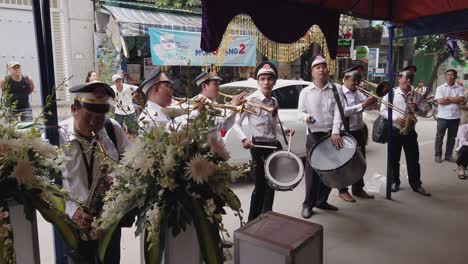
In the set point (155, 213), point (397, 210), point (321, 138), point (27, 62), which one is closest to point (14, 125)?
point (155, 213)

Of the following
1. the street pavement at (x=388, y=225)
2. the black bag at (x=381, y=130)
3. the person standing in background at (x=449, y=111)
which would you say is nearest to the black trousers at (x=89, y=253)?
the street pavement at (x=388, y=225)

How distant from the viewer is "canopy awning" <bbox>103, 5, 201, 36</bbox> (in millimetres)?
9102

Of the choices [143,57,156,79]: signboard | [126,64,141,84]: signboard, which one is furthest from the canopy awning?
[126,64,141,84]: signboard

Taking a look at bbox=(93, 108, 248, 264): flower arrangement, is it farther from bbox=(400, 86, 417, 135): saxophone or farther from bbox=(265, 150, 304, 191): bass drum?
bbox=(400, 86, 417, 135): saxophone

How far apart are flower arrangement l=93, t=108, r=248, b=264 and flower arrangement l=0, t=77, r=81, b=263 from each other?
176 mm

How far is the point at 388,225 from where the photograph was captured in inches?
159

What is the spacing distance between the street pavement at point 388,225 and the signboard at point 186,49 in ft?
15.3

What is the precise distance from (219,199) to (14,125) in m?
0.86

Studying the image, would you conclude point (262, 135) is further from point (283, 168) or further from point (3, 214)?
point (3, 214)

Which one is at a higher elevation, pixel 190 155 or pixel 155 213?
pixel 190 155

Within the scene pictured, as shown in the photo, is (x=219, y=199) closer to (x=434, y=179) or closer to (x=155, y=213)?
(x=155, y=213)

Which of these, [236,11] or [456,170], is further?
[456,170]

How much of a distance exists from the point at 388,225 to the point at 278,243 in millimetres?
3058

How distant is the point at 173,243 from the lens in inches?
56.2
